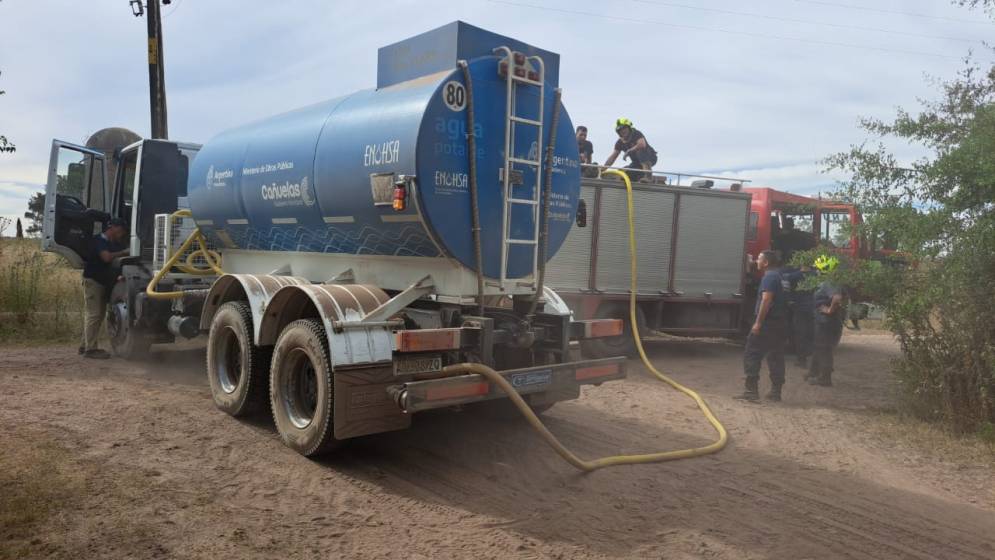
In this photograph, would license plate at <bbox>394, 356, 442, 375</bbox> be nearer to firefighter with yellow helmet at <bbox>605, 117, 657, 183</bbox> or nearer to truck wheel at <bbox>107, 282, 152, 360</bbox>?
truck wheel at <bbox>107, 282, 152, 360</bbox>

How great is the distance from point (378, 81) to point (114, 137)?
11866mm

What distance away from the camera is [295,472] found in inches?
211

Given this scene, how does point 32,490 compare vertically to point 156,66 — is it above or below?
below

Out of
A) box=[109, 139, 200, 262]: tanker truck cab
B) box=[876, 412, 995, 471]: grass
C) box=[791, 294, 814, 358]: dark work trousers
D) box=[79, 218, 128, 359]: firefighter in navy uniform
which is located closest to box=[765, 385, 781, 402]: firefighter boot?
box=[876, 412, 995, 471]: grass

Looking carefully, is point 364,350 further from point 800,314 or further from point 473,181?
point 800,314

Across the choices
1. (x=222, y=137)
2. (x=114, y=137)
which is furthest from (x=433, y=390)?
(x=114, y=137)

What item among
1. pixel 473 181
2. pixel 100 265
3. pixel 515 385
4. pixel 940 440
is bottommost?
pixel 940 440

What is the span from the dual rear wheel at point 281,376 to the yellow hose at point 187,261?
5.42 ft

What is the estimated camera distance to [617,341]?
11109 millimetres

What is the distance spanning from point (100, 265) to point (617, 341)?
7.38 m

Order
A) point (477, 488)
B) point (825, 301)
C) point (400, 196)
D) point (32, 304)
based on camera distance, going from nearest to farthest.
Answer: point (477, 488) → point (400, 196) → point (825, 301) → point (32, 304)

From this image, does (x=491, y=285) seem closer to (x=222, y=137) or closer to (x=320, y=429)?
(x=320, y=429)

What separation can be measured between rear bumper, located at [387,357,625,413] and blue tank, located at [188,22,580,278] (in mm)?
861

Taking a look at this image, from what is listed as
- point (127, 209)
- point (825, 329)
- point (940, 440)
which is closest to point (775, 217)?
point (825, 329)
